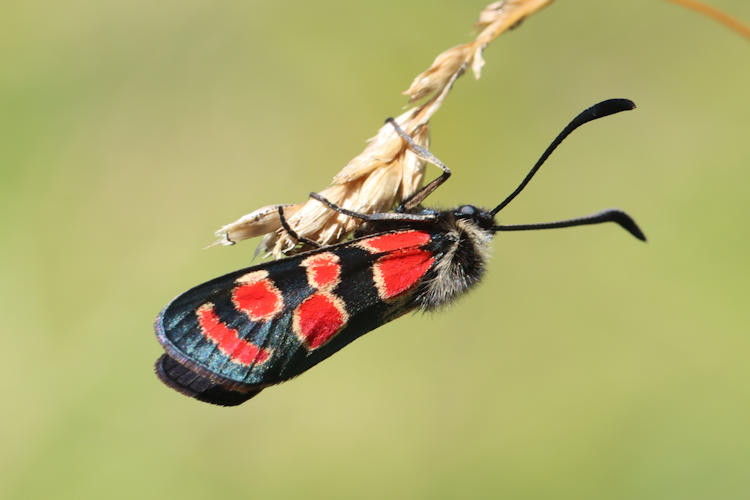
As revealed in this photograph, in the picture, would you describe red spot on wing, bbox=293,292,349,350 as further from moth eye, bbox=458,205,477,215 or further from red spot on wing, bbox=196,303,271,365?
moth eye, bbox=458,205,477,215

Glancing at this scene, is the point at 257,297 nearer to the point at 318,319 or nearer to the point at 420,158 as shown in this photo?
the point at 318,319

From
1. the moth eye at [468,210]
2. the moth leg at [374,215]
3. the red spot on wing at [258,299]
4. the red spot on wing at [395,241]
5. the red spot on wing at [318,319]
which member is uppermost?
the moth leg at [374,215]

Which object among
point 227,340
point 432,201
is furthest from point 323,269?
point 432,201

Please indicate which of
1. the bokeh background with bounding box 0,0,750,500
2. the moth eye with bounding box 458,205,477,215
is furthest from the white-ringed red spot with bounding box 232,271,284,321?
the bokeh background with bounding box 0,0,750,500

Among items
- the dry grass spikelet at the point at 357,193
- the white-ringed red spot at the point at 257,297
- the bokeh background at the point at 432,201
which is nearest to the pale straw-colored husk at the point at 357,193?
the dry grass spikelet at the point at 357,193

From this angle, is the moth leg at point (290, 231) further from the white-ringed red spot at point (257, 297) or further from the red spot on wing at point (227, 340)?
the red spot on wing at point (227, 340)

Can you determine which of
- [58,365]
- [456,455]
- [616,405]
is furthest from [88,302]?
[616,405]

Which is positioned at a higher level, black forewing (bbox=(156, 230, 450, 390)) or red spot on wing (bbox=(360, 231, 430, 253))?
red spot on wing (bbox=(360, 231, 430, 253))
